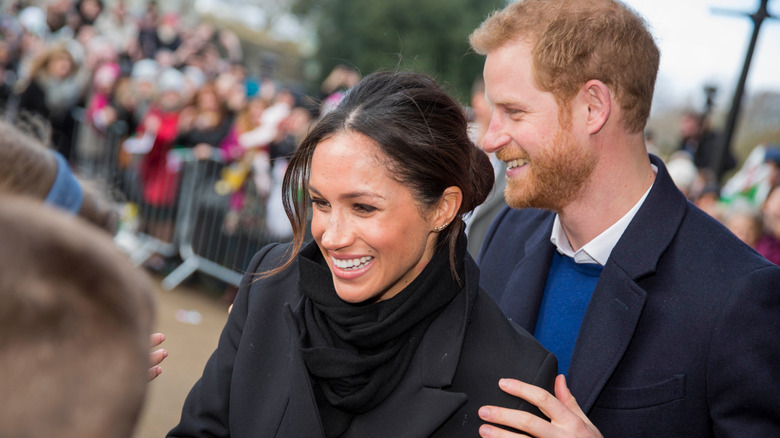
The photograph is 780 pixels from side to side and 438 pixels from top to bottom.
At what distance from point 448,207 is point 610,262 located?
592 millimetres

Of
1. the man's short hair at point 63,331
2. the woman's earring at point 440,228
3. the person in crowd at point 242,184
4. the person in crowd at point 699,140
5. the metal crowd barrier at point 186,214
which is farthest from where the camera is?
the person in crowd at point 699,140

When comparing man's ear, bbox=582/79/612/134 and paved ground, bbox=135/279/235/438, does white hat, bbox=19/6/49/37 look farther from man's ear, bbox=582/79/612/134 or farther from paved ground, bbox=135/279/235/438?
man's ear, bbox=582/79/612/134

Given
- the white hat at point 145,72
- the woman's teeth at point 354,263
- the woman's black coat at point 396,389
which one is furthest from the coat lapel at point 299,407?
the white hat at point 145,72

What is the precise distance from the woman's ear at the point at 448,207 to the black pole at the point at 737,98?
188 inches

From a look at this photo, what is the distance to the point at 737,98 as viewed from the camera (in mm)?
6602

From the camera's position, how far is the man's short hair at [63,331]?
92 cm

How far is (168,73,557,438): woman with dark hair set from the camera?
2305 mm

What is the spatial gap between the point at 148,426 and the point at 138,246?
13.8 feet

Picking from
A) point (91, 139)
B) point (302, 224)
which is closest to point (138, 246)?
point (91, 139)

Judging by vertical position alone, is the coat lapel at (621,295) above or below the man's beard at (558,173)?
below

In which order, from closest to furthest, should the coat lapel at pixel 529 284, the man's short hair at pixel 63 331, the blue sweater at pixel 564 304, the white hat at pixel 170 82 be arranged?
the man's short hair at pixel 63 331 < the blue sweater at pixel 564 304 < the coat lapel at pixel 529 284 < the white hat at pixel 170 82

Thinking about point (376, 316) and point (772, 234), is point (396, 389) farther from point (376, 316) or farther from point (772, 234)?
point (772, 234)

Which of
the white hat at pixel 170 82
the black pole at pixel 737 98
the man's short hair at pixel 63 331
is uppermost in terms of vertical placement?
the man's short hair at pixel 63 331

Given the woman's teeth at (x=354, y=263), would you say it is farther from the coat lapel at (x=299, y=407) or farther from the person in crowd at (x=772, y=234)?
the person in crowd at (x=772, y=234)
